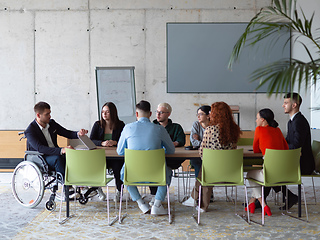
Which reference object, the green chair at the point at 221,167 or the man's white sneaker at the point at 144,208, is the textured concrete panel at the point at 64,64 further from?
the green chair at the point at 221,167

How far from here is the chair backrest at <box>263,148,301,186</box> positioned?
14.2 feet

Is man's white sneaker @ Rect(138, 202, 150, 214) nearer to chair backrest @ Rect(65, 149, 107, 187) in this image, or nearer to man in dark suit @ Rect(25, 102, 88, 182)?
chair backrest @ Rect(65, 149, 107, 187)

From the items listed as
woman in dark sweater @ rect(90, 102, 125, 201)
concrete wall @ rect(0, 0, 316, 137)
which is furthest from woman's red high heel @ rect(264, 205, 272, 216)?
concrete wall @ rect(0, 0, 316, 137)

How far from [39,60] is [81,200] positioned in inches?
134

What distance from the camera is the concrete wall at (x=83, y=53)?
7539 mm

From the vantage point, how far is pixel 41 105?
16.8 ft

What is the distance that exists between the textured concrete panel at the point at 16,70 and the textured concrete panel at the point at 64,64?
0.17 m

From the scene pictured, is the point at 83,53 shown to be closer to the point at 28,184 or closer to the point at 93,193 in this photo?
the point at 93,193

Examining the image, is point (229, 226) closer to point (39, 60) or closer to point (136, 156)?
point (136, 156)

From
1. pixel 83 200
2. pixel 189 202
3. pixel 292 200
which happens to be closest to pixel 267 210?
pixel 292 200

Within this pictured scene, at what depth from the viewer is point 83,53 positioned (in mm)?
7598

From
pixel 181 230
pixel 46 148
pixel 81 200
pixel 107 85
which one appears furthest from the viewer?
pixel 107 85

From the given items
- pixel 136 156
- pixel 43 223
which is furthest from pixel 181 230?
pixel 43 223

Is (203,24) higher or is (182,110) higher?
(203,24)
